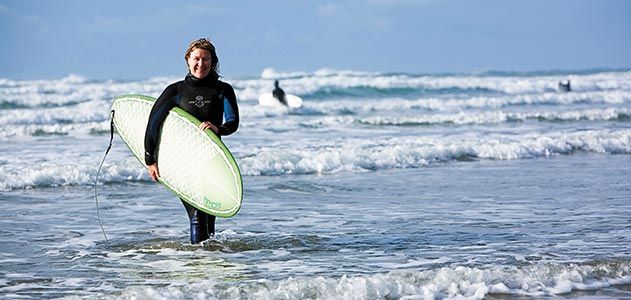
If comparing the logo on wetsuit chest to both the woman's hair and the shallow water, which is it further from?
the shallow water

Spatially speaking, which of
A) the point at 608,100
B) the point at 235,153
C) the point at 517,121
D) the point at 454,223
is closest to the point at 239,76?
the point at 608,100

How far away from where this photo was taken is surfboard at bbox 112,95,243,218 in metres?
6.59

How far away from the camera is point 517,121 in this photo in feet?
73.3

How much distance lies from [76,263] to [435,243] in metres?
2.46

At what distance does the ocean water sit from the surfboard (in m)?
0.36

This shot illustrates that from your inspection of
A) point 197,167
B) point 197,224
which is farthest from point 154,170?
point 197,224

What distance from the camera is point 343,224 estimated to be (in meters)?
7.95

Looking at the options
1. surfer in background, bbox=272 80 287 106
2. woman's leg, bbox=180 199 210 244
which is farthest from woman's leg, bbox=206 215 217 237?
surfer in background, bbox=272 80 287 106

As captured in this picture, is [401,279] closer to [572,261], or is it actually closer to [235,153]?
[572,261]

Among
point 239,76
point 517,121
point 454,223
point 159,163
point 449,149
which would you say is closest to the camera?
point 159,163

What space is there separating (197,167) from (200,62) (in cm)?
77

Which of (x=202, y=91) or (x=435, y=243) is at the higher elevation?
(x=202, y=91)

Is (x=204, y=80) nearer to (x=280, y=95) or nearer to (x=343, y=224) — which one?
(x=343, y=224)

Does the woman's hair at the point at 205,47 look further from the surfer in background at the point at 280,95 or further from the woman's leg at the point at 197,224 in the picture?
the surfer in background at the point at 280,95
